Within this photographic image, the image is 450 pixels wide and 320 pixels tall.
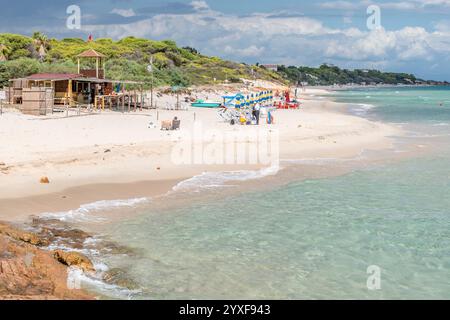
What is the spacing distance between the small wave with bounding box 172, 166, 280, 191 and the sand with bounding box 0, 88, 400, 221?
0.41 metres

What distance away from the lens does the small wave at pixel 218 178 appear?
1420 centimetres

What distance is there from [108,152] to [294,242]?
29.7 ft

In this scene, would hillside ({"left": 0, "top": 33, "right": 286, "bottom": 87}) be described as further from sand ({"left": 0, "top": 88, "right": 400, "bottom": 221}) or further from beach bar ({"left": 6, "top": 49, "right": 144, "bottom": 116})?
sand ({"left": 0, "top": 88, "right": 400, "bottom": 221})

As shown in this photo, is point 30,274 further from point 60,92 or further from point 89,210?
point 60,92

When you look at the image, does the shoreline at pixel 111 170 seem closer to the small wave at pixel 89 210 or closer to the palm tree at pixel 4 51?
the small wave at pixel 89 210

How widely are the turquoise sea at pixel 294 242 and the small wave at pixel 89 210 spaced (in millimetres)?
445

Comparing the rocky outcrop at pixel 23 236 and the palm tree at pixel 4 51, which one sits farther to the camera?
the palm tree at pixel 4 51

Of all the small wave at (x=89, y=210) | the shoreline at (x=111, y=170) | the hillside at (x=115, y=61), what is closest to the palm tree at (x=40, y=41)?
the hillside at (x=115, y=61)

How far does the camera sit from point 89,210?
37.7ft

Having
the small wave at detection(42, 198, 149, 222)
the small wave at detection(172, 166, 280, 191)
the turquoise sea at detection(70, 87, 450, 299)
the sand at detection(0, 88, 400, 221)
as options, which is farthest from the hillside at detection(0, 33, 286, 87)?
the turquoise sea at detection(70, 87, 450, 299)

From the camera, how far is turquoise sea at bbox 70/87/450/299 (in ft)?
25.8

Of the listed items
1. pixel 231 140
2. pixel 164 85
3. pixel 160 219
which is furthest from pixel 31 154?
pixel 164 85

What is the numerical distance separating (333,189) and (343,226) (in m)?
3.48
